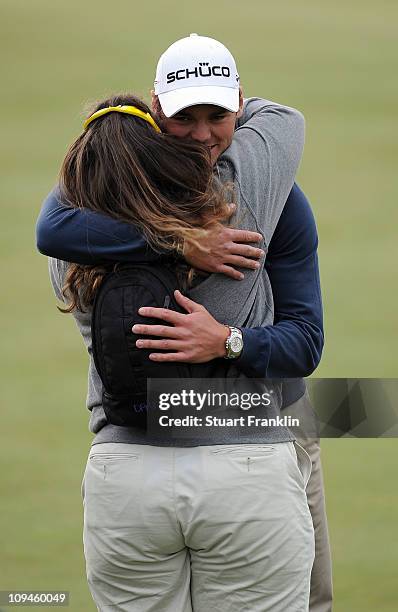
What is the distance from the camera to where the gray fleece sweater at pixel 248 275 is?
2.12m

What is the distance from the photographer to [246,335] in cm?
213

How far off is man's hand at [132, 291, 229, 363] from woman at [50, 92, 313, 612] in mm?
122

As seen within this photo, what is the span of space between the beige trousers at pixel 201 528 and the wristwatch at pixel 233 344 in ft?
0.53

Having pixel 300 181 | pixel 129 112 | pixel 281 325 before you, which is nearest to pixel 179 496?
pixel 281 325

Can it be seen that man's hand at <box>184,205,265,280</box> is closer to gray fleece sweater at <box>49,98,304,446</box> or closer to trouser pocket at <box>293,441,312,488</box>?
gray fleece sweater at <box>49,98,304,446</box>

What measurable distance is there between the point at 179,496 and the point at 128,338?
0.29 m

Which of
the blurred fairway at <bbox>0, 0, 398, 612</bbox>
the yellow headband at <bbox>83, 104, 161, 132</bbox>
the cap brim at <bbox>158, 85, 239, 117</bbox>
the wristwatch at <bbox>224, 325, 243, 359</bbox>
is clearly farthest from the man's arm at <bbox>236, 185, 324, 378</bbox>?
the blurred fairway at <bbox>0, 0, 398, 612</bbox>

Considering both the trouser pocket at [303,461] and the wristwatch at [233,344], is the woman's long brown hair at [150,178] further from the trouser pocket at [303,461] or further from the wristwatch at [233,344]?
the trouser pocket at [303,461]

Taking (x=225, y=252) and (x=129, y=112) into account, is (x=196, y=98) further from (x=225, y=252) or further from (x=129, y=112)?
(x=225, y=252)

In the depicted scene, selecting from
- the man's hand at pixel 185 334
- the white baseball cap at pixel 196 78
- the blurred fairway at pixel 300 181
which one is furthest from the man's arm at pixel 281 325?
the blurred fairway at pixel 300 181

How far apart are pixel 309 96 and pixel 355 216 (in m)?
2.65

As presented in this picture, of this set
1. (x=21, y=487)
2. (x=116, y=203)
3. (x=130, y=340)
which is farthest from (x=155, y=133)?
(x=21, y=487)

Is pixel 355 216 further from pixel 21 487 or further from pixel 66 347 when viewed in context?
pixel 21 487

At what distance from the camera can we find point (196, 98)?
7.16ft
